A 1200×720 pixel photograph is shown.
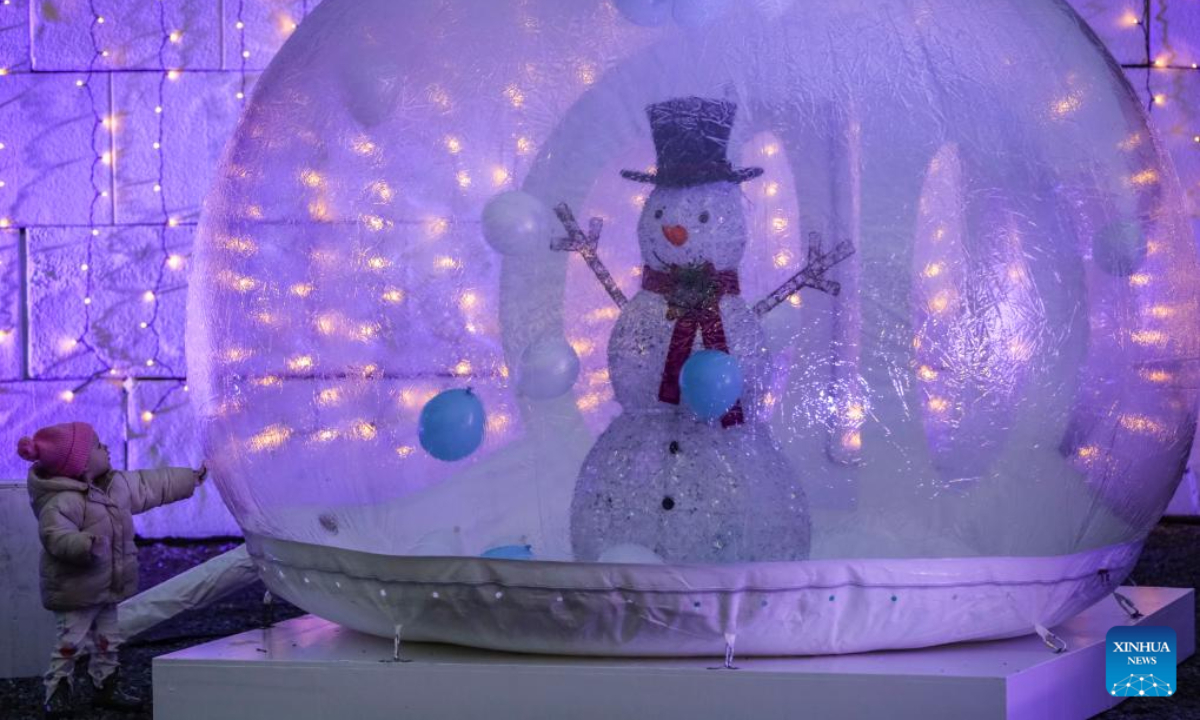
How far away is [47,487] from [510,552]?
1.41 meters

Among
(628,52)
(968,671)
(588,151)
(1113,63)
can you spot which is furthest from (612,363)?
(1113,63)

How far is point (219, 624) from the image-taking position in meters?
5.05

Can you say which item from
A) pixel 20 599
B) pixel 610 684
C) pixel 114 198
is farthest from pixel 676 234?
pixel 114 198

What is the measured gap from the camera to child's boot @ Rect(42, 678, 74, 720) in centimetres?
381

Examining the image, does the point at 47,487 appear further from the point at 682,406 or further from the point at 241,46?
the point at 241,46

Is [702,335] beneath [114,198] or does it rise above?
beneath

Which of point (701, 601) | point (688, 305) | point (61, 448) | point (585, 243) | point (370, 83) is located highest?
point (370, 83)

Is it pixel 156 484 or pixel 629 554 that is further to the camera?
pixel 156 484

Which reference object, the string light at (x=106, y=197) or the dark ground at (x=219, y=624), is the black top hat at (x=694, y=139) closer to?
the dark ground at (x=219, y=624)

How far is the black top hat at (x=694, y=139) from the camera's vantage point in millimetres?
3125

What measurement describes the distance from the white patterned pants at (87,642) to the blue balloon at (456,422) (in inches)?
50.1

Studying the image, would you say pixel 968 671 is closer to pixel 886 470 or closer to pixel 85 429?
pixel 886 470

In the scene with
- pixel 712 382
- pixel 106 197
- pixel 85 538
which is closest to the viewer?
pixel 712 382

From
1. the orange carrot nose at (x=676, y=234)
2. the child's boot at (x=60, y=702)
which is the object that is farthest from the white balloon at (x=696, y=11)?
the child's boot at (x=60, y=702)
